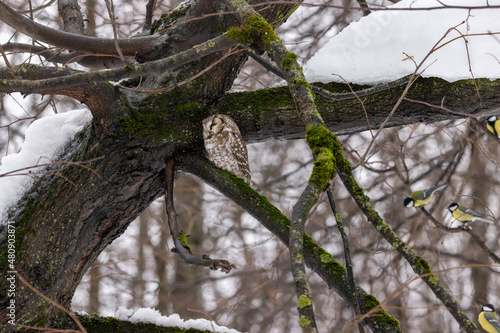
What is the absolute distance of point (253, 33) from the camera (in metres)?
1.58

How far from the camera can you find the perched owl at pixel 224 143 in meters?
1.92

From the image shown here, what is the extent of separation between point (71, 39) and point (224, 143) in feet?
2.52

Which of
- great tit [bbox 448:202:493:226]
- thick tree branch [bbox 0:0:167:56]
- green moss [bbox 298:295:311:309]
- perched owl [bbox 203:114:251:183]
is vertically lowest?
green moss [bbox 298:295:311:309]

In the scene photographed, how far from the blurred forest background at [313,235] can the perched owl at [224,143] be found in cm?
166

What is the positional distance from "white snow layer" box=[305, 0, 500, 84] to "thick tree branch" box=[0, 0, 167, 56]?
765 millimetres

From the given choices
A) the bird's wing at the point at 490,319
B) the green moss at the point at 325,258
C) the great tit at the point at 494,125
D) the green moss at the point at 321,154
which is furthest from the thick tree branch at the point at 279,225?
the great tit at the point at 494,125

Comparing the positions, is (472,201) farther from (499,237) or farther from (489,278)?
(489,278)

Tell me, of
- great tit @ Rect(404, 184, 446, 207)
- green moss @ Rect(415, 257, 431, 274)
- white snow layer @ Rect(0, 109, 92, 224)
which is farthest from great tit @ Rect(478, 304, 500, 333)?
white snow layer @ Rect(0, 109, 92, 224)

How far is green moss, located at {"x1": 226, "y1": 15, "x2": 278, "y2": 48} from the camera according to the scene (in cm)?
155

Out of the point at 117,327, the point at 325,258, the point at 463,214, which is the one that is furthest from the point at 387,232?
the point at 463,214

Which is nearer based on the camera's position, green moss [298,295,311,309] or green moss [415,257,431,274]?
green moss [298,295,311,309]

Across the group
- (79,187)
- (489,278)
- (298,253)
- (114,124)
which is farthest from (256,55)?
(489,278)

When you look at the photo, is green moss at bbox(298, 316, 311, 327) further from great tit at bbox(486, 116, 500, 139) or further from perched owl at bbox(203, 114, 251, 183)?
great tit at bbox(486, 116, 500, 139)

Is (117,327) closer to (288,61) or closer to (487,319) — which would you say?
(288,61)
